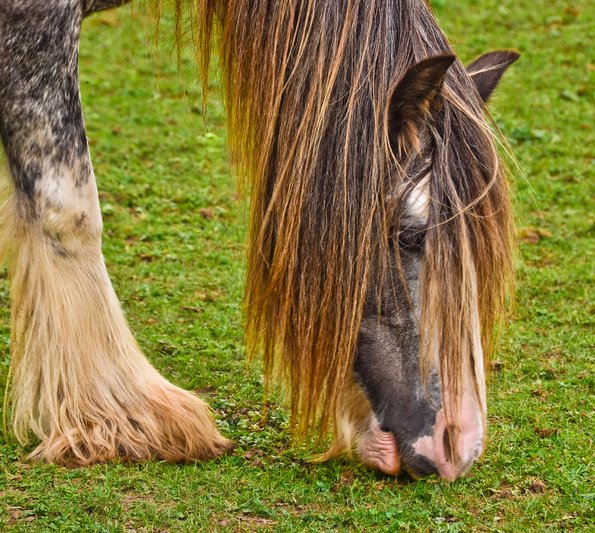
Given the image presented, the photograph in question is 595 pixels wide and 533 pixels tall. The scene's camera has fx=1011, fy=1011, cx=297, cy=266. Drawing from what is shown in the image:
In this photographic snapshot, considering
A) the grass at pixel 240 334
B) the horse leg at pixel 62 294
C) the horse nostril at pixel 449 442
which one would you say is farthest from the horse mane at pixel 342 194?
the horse leg at pixel 62 294

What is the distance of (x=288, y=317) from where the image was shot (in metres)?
3.61

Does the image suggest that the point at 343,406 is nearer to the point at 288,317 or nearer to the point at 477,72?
the point at 288,317

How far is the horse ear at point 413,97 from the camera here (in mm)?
3273

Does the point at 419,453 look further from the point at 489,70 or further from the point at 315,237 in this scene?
the point at 489,70

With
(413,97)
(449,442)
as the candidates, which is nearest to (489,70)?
(413,97)

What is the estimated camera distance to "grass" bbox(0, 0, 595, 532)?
3564 millimetres

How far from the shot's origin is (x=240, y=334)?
5383 mm

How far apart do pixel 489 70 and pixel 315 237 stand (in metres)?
1.04

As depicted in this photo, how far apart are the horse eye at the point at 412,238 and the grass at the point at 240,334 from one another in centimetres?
74

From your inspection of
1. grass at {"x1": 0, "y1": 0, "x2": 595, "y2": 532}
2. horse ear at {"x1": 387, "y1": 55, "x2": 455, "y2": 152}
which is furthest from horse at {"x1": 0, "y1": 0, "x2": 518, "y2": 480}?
grass at {"x1": 0, "y1": 0, "x2": 595, "y2": 532}

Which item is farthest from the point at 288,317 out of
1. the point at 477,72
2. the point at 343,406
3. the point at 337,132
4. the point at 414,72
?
the point at 477,72

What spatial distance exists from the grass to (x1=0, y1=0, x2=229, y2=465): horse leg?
0.13 m

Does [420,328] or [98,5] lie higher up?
[98,5]

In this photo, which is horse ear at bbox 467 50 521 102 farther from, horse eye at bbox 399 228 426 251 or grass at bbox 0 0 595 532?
horse eye at bbox 399 228 426 251
